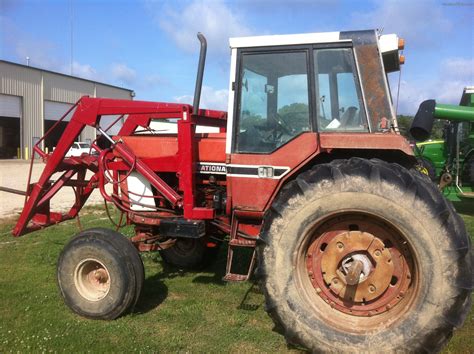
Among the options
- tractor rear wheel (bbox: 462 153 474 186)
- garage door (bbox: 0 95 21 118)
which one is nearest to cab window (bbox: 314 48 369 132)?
tractor rear wheel (bbox: 462 153 474 186)

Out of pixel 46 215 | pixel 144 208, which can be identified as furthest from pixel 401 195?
pixel 46 215

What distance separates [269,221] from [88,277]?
1956 millimetres

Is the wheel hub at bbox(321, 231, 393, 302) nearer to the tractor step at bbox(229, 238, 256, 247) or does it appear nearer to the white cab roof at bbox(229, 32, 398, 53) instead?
the tractor step at bbox(229, 238, 256, 247)

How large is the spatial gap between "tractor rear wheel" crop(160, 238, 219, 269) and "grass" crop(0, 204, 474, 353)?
0.11 metres

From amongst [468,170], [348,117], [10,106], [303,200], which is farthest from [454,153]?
[10,106]

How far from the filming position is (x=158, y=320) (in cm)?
412

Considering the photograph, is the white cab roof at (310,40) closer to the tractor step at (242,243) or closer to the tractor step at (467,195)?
the tractor step at (242,243)

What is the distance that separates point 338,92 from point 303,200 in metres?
1.02

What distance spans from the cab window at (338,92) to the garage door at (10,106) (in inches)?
1397

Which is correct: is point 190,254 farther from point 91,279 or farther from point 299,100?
point 299,100

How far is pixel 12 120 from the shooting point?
125ft

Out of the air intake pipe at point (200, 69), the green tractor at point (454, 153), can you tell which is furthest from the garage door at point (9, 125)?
the air intake pipe at point (200, 69)

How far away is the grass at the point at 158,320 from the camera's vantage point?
3627 millimetres

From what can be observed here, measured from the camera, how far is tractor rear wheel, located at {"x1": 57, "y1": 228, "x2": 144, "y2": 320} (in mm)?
4055
